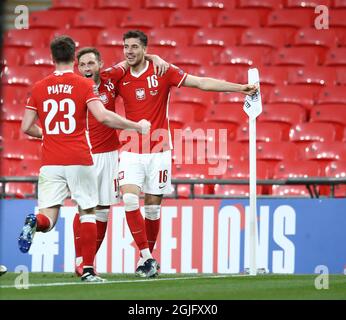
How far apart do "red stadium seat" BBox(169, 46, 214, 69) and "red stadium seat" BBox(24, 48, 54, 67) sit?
1.76 metres

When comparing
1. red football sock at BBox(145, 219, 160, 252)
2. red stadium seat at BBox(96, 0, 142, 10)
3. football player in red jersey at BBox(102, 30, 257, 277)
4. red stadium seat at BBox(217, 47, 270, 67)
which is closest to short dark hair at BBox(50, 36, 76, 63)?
football player in red jersey at BBox(102, 30, 257, 277)

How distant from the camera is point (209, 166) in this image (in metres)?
13.2

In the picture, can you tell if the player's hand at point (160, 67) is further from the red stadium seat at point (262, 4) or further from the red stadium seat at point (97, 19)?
the red stadium seat at point (97, 19)

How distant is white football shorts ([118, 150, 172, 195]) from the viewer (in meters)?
9.71

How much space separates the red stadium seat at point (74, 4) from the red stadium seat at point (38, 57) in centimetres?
129

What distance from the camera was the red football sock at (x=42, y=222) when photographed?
8.47 meters

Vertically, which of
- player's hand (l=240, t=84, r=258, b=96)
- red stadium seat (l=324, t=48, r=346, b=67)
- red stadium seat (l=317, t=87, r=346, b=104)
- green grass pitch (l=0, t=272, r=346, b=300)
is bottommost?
green grass pitch (l=0, t=272, r=346, b=300)

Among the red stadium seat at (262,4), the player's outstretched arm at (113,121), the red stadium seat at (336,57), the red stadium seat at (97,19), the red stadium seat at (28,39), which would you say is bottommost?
the player's outstretched arm at (113,121)

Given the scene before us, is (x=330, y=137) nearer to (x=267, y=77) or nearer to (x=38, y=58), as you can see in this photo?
(x=267, y=77)

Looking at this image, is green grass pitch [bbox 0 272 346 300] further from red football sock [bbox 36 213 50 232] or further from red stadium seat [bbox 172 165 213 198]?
red stadium seat [bbox 172 165 213 198]

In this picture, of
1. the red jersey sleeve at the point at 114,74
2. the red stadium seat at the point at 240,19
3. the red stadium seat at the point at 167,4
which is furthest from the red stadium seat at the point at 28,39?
the red jersey sleeve at the point at 114,74

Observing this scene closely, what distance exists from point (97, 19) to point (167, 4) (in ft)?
3.42

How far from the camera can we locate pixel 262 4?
16.1 m
